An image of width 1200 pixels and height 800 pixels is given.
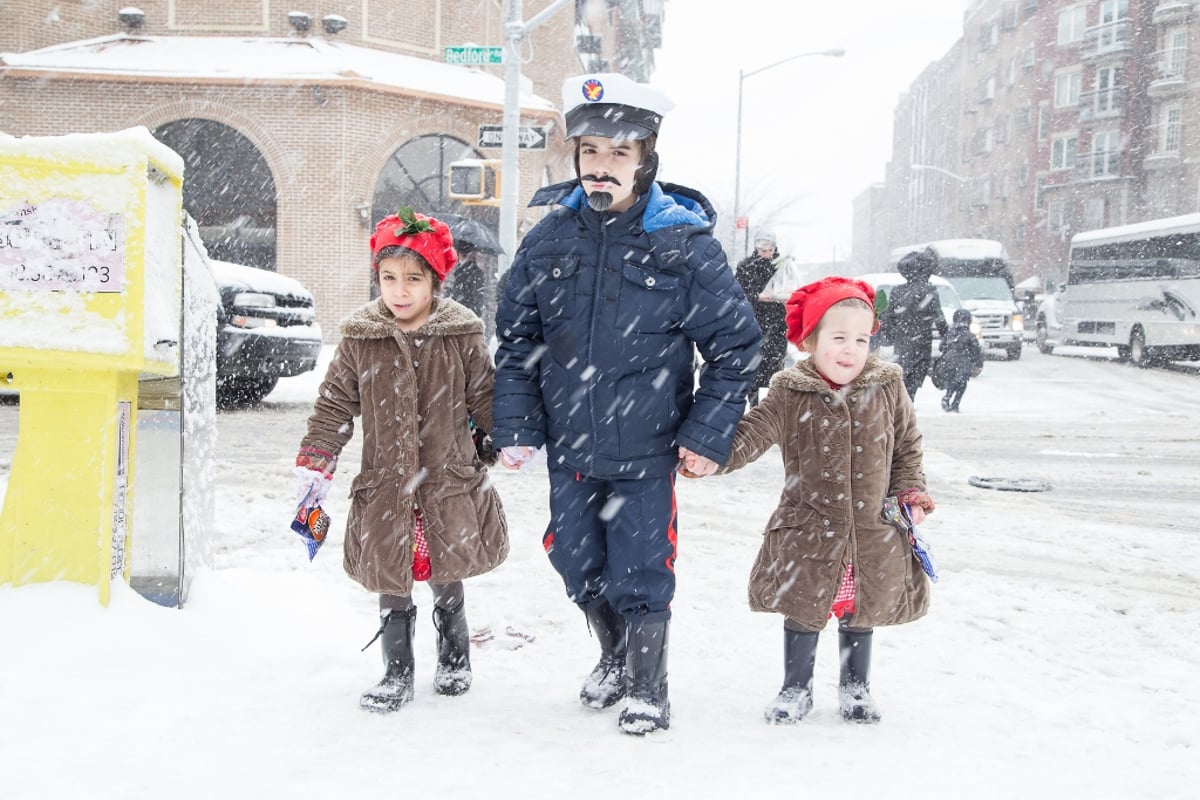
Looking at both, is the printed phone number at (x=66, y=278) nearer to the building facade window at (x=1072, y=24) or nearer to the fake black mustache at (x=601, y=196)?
the fake black mustache at (x=601, y=196)

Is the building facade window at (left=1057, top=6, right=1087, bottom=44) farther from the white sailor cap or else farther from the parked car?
the white sailor cap

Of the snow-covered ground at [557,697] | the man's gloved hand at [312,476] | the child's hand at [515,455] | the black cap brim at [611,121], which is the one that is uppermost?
the black cap brim at [611,121]

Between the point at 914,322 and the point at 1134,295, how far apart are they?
16282 millimetres

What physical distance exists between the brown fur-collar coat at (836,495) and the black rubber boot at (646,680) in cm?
31

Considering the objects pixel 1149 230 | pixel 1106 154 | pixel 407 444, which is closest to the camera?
pixel 407 444

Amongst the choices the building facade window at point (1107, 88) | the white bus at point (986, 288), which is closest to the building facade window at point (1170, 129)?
the building facade window at point (1107, 88)

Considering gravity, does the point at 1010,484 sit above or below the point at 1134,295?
below

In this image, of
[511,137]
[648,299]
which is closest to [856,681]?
[648,299]

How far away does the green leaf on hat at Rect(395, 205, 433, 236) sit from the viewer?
314 cm

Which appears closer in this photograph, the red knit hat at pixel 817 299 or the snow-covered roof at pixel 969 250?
the red knit hat at pixel 817 299

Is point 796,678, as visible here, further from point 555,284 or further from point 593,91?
point 593,91

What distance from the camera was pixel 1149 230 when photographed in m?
23.8

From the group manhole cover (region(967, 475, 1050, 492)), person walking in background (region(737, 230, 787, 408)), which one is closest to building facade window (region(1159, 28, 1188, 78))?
person walking in background (region(737, 230, 787, 408))

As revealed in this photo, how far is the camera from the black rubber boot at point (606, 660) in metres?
3.15
